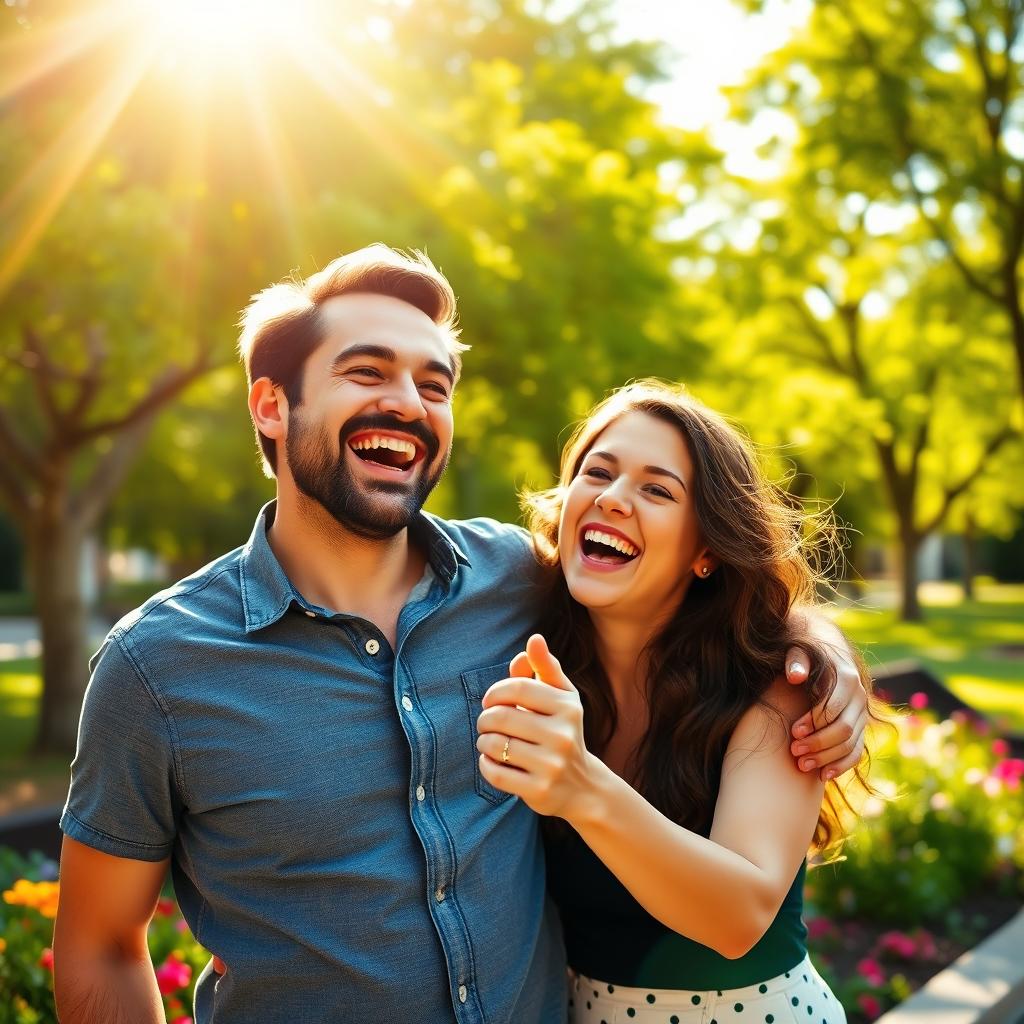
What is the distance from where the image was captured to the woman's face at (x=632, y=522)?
269 centimetres

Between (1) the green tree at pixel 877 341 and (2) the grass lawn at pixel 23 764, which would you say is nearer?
(2) the grass lawn at pixel 23 764

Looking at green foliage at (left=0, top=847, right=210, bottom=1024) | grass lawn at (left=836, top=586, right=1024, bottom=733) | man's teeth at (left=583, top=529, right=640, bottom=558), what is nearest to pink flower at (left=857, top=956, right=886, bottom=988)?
grass lawn at (left=836, top=586, right=1024, bottom=733)

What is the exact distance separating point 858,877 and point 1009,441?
26459 mm

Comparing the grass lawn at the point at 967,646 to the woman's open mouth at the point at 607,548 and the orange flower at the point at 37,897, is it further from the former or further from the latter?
the orange flower at the point at 37,897

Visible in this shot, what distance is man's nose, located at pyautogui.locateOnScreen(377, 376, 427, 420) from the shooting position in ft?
8.40

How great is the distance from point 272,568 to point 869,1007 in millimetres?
3212

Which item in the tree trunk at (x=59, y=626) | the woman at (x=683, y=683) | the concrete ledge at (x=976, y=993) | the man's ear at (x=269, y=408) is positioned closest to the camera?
the woman at (x=683, y=683)

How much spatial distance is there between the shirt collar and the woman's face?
307 millimetres

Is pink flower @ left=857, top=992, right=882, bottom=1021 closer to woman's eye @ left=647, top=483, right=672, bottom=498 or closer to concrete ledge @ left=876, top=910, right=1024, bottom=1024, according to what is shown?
→ concrete ledge @ left=876, top=910, right=1024, bottom=1024

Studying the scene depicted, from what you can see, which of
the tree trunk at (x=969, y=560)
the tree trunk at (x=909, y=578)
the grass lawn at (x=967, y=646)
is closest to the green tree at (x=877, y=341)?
the tree trunk at (x=909, y=578)

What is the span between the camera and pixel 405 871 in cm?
227

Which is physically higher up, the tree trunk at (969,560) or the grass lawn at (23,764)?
the grass lawn at (23,764)

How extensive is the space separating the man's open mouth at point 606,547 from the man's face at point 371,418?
0.41 metres

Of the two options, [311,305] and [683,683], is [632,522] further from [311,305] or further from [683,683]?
[311,305]
